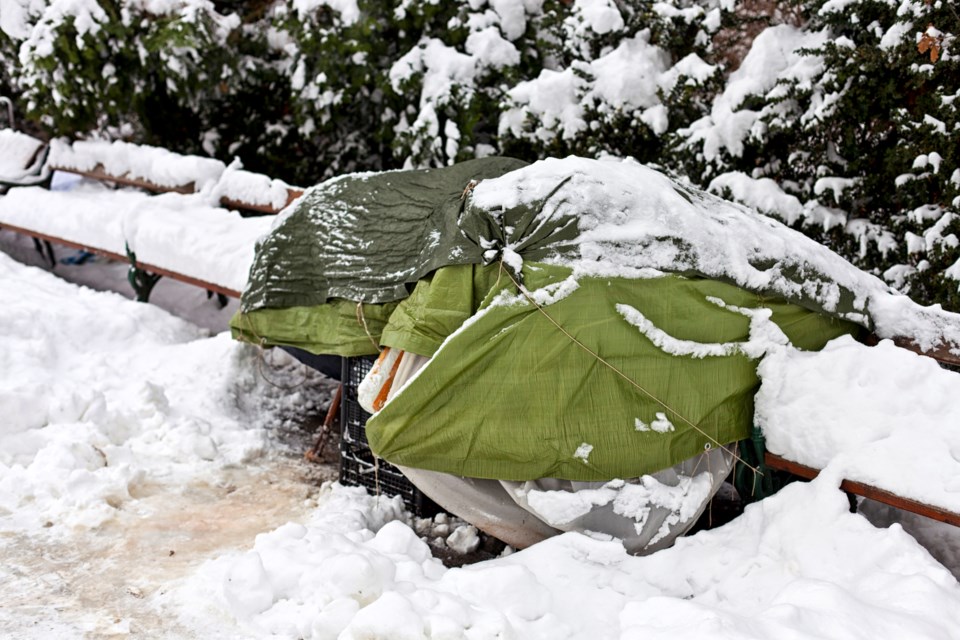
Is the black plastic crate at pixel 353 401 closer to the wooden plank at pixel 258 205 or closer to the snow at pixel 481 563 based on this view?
the snow at pixel 481 563

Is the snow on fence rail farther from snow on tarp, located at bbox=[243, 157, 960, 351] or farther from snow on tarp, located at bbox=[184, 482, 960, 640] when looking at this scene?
snow on tarp, located at bbox=[184, 482, 960, 640]

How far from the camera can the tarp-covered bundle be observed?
322 cm

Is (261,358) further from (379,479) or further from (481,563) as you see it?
(481,563)

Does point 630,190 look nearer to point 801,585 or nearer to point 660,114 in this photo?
point 801,585

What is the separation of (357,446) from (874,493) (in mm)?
2286

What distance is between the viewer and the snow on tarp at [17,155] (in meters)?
8.32

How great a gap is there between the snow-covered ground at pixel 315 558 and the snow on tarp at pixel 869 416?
2 cm

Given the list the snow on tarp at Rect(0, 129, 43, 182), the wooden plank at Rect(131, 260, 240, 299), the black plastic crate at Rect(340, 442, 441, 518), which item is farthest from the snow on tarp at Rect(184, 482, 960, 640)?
the snow on tarp at Rect(0, 129, 43, 182)

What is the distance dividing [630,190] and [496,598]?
160cm

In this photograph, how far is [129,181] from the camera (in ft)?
25.3

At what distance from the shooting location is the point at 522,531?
11.5ft

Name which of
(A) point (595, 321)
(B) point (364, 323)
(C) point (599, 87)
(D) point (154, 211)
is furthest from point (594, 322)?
(D) point (154, 211)

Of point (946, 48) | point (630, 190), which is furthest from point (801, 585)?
point (946, 48)

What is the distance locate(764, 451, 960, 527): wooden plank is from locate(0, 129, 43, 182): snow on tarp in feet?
24.8
